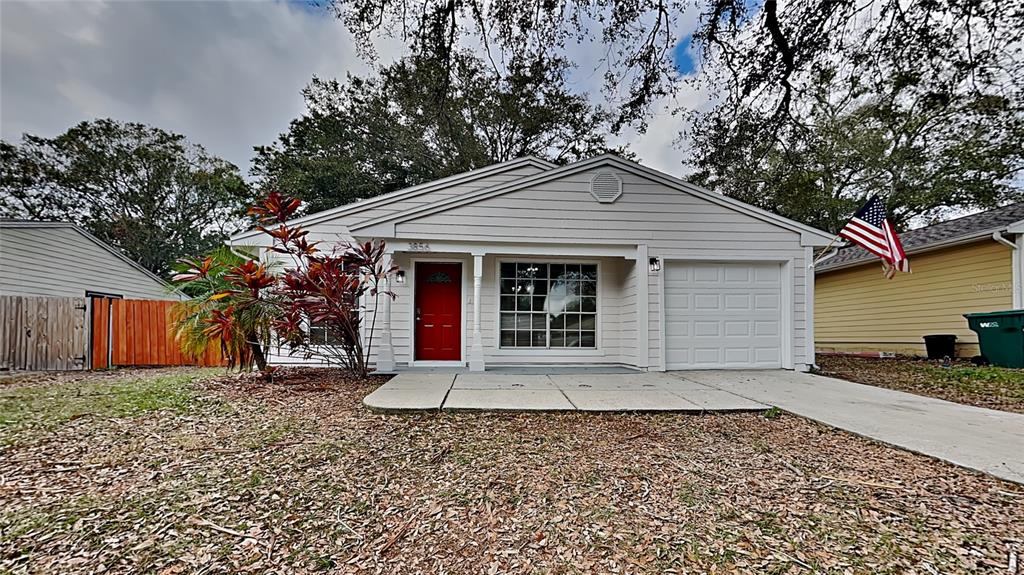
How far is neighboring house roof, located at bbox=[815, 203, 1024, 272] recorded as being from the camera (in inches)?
360

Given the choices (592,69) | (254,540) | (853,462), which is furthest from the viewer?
(592,69)

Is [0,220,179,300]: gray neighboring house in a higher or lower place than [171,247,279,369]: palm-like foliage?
higher

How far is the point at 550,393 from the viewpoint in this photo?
5.27 meters

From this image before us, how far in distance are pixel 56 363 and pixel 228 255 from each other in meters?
5.07

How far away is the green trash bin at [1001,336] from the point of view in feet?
24.8

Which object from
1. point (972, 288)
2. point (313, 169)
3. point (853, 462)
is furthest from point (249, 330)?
point (972, 288)

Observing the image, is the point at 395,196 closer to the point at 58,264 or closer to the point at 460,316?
the point at 460,316

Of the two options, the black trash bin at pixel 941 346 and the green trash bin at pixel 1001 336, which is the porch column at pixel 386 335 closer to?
the green trash bin at pixel 1001 336

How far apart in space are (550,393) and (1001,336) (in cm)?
A: 876

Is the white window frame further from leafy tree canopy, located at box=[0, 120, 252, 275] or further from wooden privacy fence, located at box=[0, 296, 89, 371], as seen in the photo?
leafy tree canopy, located at box=[0, 120, 252, 275]

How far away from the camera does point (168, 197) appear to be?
2203 cm

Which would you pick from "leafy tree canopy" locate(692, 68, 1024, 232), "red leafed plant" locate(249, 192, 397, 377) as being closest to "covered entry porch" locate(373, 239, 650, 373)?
"red leafed plant" locate(249, 192, 397, 377)

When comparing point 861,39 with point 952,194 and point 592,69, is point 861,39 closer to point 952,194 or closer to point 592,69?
point 592,69

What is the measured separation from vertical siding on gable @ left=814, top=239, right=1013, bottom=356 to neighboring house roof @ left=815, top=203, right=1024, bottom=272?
334 millimetres
